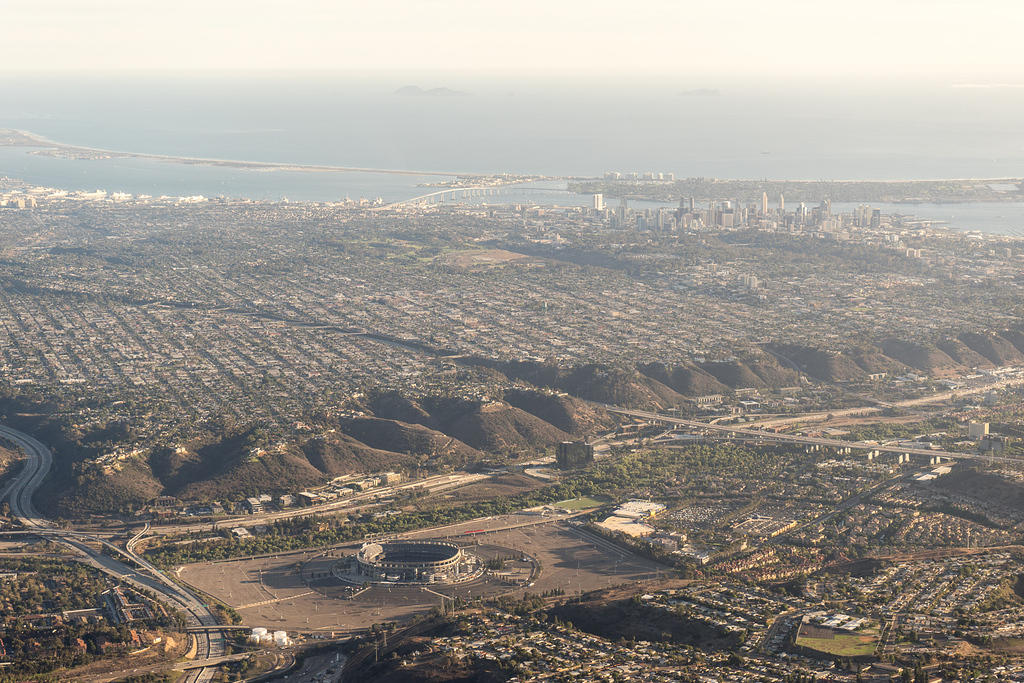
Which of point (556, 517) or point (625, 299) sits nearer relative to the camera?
point (556, 517)

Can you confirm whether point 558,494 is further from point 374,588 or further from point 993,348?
point 993,348

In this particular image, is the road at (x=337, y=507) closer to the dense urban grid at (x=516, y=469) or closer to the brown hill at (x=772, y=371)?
the dense urban grid at (x=516, y=469)

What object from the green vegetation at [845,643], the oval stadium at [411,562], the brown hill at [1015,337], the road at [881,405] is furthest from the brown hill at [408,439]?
the brown hill at [1015,337]

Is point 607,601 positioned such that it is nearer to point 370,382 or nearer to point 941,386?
point 370,382

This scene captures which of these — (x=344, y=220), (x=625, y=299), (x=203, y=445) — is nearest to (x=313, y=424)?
(x=203, y=445)

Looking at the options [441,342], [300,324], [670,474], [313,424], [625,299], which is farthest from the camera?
[625,299]
